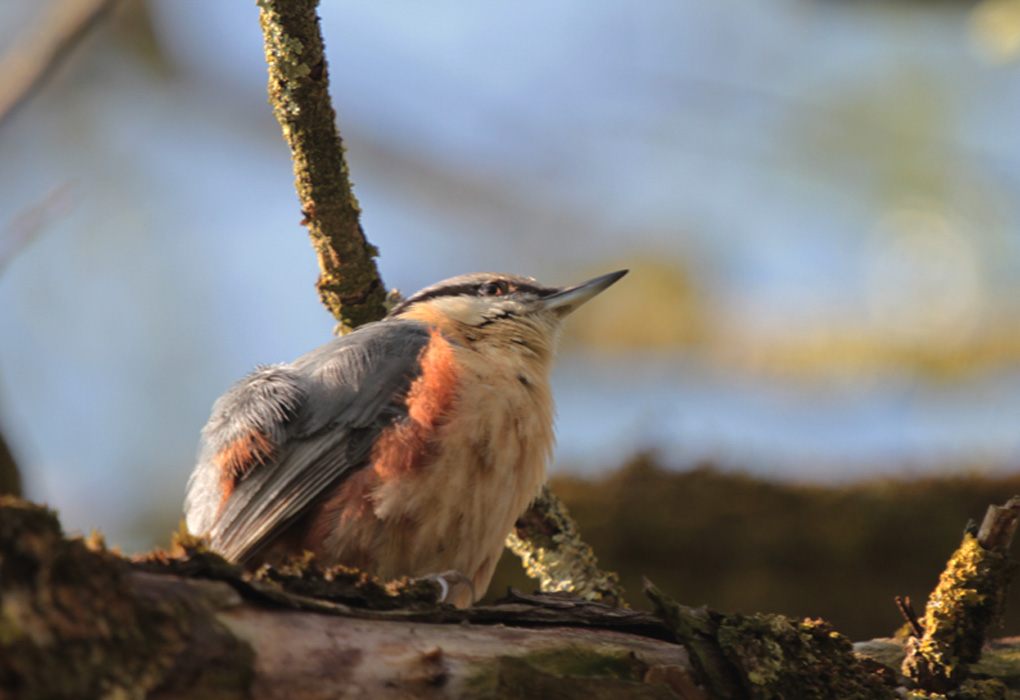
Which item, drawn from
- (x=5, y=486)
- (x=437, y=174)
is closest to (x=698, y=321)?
(x=437, y=174)

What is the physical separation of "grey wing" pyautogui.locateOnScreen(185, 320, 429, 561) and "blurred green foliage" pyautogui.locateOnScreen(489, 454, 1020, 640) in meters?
1.83

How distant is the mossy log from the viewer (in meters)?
1.33

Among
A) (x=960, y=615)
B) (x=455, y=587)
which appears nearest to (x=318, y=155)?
(x=455, y=587)

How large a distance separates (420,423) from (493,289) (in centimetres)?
123


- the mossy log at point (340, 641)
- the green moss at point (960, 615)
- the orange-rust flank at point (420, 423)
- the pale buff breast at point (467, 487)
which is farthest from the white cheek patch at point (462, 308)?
the green moss at point (960, 615)

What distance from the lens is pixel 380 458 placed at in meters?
2.68

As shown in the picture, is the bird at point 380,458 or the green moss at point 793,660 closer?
the green moss at point 793,660

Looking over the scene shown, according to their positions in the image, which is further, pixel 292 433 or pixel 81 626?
pixel 292 433

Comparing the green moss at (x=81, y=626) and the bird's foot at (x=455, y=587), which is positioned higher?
the bird's foot at (x=455, y=587)

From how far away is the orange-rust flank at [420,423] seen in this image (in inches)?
105

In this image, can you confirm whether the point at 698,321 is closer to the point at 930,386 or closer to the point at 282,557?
the point at 930,386

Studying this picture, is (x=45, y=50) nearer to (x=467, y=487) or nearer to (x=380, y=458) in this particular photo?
(x=380, y=458)

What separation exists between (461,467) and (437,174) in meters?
6.40

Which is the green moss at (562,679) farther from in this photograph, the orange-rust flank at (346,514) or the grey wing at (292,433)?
the grey wing at (292,433)
